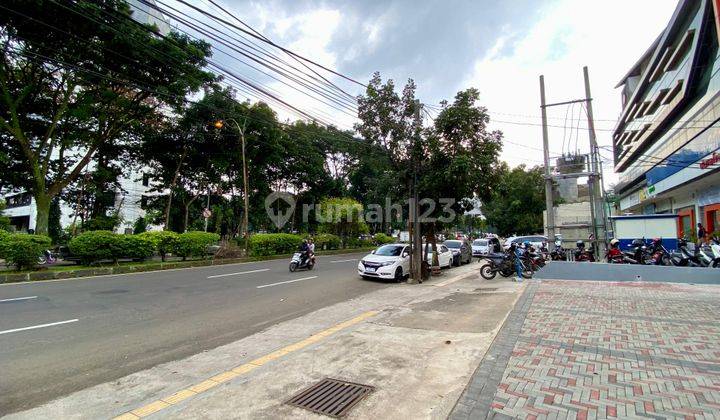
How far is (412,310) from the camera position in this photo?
7.84 metres

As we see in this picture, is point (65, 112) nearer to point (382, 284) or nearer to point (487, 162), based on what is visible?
point (382, 284)

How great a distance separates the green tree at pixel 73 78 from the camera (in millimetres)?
15625

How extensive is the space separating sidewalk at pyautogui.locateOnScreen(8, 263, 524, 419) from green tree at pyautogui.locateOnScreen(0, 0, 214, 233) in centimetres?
1312

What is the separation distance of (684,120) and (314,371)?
34.9m

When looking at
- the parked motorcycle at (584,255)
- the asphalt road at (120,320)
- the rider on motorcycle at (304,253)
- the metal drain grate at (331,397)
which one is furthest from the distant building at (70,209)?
the metal drain grate at (331,397)

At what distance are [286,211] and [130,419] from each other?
38386mm

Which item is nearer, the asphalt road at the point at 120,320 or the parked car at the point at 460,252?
the asphalt road at the point at 120,320

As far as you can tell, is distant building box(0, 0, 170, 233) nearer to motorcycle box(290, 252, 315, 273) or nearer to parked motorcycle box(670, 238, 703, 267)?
motorcycle box(290, 252, 315, 273)

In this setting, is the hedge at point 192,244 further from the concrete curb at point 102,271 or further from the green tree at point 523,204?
the green tree at point 523,204

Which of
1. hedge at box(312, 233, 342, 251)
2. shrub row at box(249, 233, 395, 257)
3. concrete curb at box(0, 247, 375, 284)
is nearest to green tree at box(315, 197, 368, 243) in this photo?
hedge at box(312, 233, 342, 251)

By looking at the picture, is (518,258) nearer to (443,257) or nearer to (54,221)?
(443,257)

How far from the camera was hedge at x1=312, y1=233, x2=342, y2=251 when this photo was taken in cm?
3225

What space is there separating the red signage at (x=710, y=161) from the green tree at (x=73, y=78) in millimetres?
24674

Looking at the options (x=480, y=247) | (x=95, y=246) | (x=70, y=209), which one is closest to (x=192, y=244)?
(x=95, y=246)
